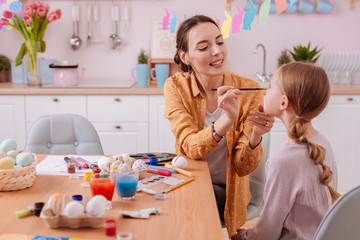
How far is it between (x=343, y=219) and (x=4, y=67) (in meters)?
3.18

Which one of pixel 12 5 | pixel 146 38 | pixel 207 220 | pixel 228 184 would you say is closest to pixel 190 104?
pixel 228 184

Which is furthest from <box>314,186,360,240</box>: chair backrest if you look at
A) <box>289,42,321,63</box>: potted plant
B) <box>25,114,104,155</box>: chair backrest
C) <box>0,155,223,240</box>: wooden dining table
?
<box>289,42,321,63</box>: potted plant

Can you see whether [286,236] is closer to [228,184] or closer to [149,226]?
[149,226]

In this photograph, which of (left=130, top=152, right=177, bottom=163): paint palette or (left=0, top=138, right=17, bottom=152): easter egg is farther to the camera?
(left=130, top=152, right=177, bottom=163): paint palette

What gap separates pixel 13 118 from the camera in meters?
3.21

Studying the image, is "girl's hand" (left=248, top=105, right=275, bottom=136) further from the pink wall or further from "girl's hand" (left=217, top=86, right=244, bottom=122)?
the pink wall

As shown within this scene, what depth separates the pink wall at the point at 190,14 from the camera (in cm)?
359

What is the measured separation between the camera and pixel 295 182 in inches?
49.9

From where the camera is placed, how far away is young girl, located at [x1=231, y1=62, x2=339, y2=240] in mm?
1259

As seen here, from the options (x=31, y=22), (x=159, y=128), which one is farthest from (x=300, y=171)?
(x=31, y=22)

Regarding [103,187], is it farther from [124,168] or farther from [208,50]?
[208,50]

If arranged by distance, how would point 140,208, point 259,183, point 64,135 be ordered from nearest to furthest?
1. point 140,208
2. point 259,183
3. point 64,135

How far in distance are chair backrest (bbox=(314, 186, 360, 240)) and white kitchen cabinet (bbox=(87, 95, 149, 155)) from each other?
222 cm

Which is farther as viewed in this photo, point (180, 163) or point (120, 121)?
point (120, 121)
